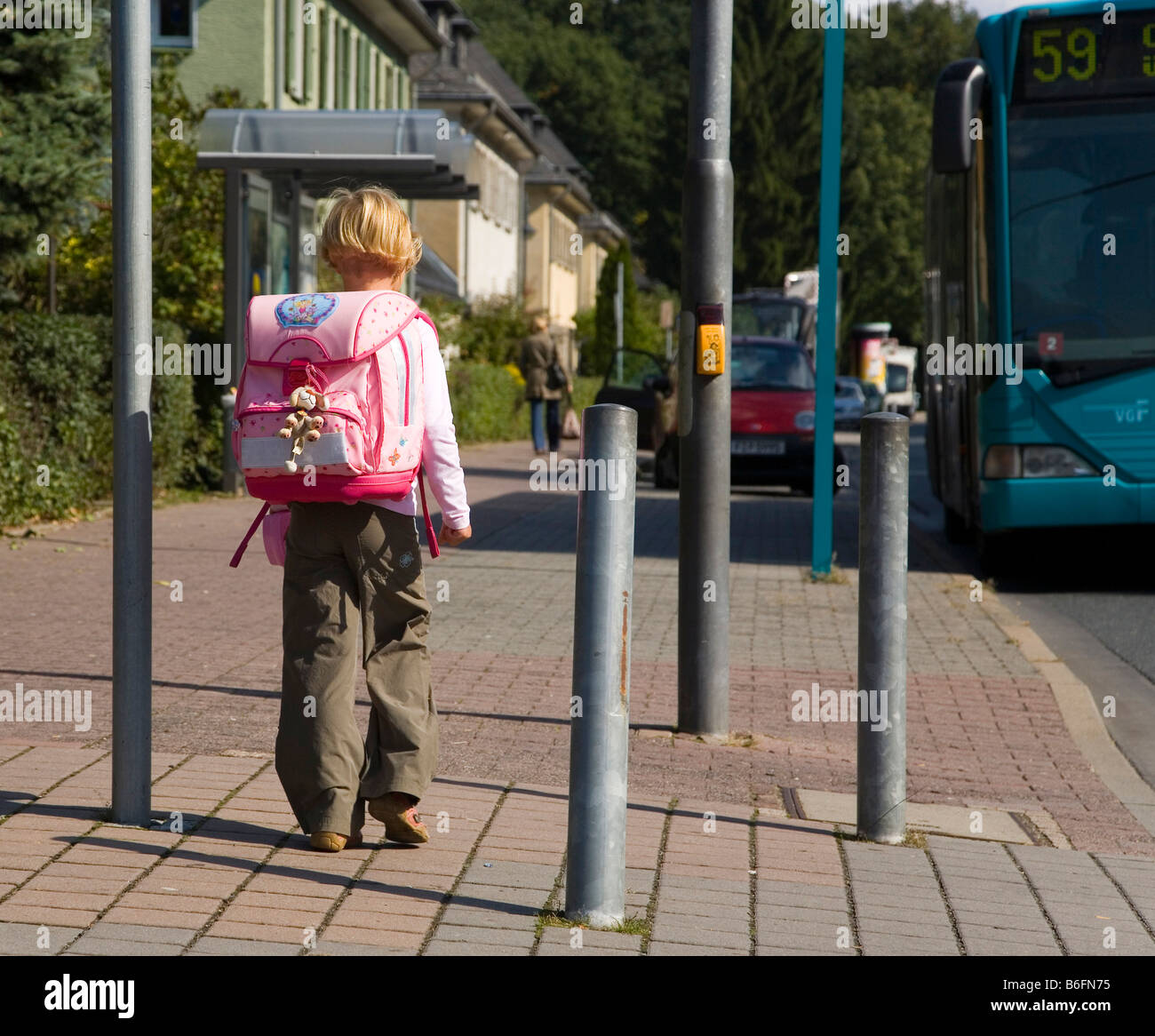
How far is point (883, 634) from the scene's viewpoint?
5113mm

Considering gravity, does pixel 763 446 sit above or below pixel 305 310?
below

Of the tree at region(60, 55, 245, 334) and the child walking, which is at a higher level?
the tree at region(60, 55, 245, 334)

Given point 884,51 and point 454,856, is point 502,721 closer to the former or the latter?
point 454,856

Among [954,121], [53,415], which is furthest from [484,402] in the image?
[954,121]

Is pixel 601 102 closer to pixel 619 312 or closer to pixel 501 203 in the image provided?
pixel 501 203

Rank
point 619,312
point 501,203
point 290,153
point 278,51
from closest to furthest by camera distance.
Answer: point 290,153 → point 278,51 → point 619,312 → point 501,203

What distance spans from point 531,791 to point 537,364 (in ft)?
70.4

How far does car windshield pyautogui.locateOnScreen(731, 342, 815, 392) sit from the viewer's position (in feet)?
66.7

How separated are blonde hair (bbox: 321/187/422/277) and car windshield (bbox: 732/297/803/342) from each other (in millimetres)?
37187

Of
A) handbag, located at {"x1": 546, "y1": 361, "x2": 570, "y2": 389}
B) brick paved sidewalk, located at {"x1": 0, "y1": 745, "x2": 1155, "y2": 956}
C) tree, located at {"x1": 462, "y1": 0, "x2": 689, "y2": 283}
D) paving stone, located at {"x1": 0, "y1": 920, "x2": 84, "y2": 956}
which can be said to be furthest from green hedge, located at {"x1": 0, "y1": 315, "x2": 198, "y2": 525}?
tree, located at {"x1": 462, "y1": 0, "x2": 689, "y2": 283}

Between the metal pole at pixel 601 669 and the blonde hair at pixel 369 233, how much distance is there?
0.83 metres

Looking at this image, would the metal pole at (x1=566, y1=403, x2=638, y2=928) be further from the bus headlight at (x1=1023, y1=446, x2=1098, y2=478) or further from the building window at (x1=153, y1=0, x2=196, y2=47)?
the building window at (x1=153, y1=0, x2=196, y2=47)

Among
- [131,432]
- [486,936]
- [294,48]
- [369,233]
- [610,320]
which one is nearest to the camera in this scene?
[486,936]

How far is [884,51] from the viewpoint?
87500mm
